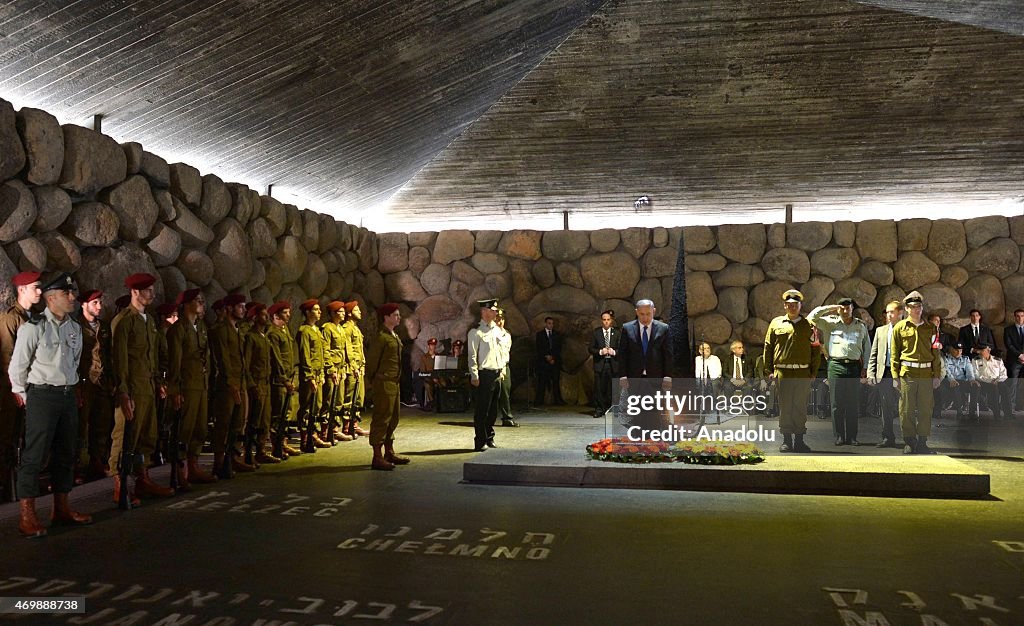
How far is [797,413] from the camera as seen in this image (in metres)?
8.09

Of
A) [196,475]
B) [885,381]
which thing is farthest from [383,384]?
[885,381]

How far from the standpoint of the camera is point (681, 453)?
723cm

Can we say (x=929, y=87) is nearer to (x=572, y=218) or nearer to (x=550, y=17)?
(x=550, y=17)

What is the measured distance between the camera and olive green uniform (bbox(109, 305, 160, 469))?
19.7 ft

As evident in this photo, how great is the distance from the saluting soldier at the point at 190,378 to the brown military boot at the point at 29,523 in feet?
5.27

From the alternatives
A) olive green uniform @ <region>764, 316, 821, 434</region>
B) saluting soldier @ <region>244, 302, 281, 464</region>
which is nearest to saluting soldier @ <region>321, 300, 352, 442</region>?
saluting soldier @ <region>244, 302, 281, 464</region>

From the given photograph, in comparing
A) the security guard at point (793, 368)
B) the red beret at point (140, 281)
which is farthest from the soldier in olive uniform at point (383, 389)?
the security guard at point (793, 368)

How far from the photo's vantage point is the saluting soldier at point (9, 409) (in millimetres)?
5867

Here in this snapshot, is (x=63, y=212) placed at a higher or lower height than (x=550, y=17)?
lower

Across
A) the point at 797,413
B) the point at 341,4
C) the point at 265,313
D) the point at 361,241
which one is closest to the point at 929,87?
the point at 797,413

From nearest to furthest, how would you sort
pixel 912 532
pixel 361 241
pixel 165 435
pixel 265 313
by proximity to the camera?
pixel 912 532 < pixel 165 435 < pixel 265 313 < pixel 361 241

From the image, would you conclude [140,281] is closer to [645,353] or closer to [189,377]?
[189,377]

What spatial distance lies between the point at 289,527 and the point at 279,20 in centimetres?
394

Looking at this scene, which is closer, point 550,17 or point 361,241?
point 550,17
